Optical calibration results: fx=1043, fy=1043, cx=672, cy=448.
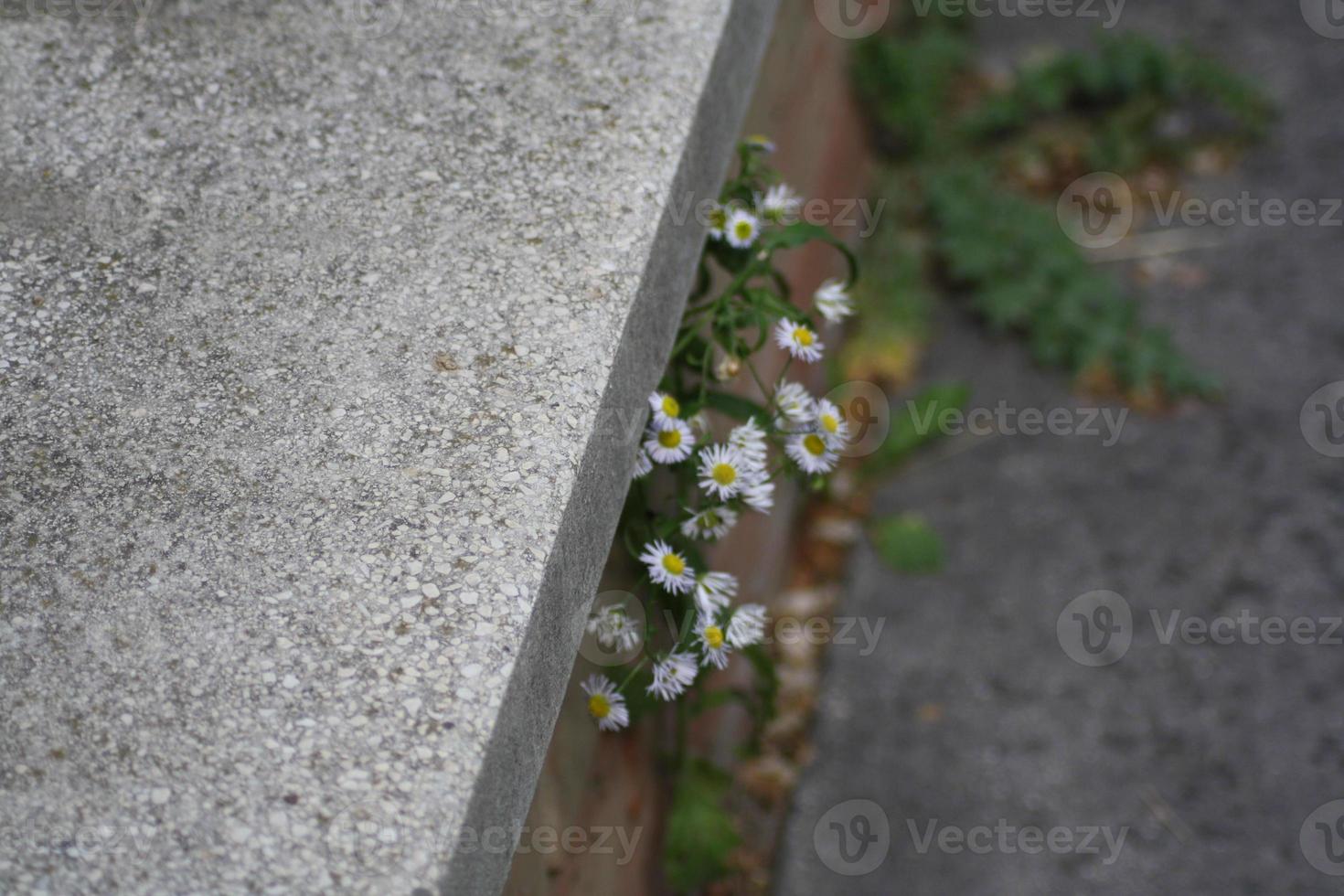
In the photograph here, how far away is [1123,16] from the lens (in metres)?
4.74

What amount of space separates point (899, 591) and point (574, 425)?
6.76 feet

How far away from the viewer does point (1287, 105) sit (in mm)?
4227

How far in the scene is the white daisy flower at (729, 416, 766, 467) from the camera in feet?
5.34

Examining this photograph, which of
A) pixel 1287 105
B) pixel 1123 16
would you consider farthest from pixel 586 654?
pixel 1123 16

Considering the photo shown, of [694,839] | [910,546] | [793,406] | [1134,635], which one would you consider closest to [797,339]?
[793,406]

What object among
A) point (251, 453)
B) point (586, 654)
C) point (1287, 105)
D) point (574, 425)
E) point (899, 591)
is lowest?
point (899, 591)

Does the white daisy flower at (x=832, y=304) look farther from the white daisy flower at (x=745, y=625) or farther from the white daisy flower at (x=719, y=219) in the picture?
the white daisy flower at (x=745, y=625)

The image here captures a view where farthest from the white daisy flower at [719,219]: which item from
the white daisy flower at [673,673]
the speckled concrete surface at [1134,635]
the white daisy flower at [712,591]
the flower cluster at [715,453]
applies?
the speckled concrete surface at [1134,635]

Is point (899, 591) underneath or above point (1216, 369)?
underneath

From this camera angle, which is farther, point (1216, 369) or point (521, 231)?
point (1216, 369)

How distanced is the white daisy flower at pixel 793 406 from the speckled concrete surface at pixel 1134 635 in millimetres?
1429

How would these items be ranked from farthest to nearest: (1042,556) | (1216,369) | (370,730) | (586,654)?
(1216,369) < (1042,556) < (586,654) < (370,730)

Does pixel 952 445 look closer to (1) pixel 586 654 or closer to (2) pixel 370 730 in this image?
(1) pixel 586 654

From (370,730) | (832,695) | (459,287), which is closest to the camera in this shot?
(370,730)
